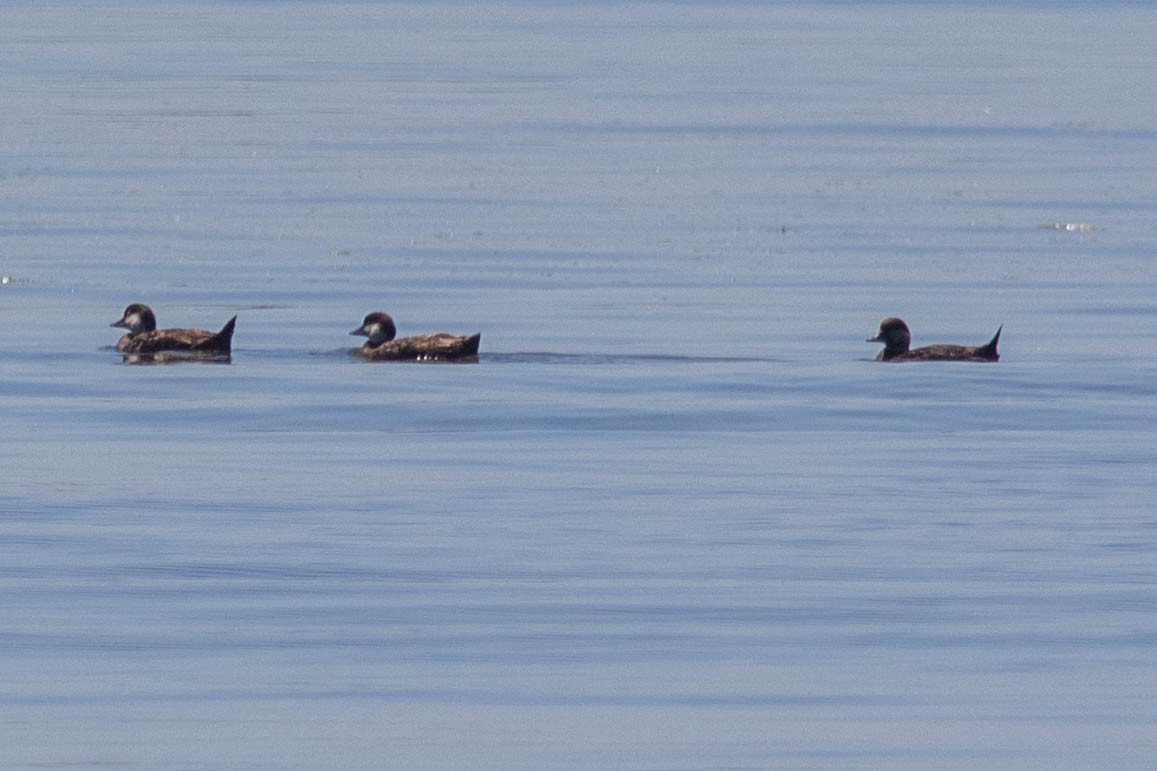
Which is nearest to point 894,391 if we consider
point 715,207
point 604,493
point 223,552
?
point 604,493

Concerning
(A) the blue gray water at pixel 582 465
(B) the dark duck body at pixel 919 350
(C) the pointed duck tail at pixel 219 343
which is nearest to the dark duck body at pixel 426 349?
(A) the blue gray water at pixel 582 465

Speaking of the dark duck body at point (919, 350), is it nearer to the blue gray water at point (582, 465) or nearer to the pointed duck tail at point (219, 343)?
the blue gray water at point (582, 465)

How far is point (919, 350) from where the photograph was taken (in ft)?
64.8

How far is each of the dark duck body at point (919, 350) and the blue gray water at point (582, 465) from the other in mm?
278

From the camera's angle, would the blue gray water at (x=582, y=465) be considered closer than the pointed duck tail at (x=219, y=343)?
Yes

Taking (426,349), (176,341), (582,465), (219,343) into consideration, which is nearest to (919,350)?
(426,349)

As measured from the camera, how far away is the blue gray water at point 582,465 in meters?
9.61

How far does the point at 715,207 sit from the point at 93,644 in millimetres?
23323

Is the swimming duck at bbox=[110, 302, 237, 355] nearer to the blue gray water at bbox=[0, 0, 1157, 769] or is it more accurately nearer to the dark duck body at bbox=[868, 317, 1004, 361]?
the blue gray water at bbox=[0, 0, 1157, 769]

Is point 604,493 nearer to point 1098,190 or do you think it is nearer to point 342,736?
point 342,736

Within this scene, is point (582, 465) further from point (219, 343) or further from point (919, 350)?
point (219, 343)

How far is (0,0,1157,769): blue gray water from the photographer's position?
961 centimetres

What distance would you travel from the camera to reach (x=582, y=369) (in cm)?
1920

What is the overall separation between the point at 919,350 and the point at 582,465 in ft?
17.3
